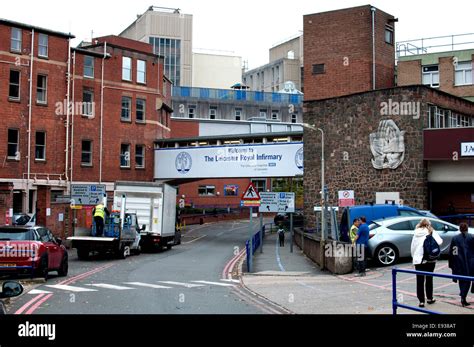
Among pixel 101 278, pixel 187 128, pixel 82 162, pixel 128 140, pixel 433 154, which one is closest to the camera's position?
pixel 101 278

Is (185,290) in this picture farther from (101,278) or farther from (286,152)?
(286,152)

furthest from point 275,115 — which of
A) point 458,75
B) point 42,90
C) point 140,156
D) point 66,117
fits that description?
Result: point 42,90

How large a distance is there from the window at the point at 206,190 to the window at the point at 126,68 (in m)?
33.9

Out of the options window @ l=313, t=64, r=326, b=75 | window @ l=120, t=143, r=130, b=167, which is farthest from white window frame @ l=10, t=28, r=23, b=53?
window @ l=313, t=64, r=326, b=75

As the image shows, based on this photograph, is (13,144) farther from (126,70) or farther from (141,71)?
(141,71)

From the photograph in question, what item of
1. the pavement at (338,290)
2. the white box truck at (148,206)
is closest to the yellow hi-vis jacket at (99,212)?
the white box truck at (148,206)

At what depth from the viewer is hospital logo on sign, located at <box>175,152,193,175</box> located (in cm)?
4669

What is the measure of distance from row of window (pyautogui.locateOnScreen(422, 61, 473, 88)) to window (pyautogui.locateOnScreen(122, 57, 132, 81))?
25.4 metres

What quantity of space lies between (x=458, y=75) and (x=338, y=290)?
4352cm

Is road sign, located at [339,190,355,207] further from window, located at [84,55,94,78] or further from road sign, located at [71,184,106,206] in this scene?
window, located at [84,55,94,78]

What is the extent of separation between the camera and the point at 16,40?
39.8m

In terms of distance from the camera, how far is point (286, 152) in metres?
42.0
